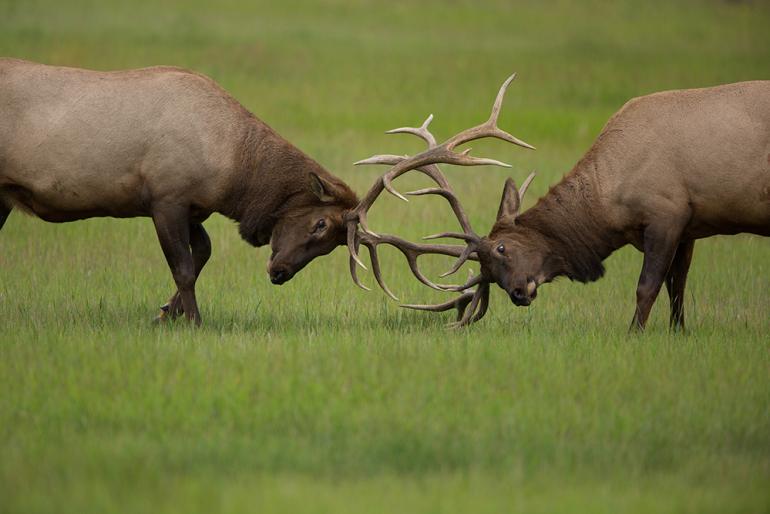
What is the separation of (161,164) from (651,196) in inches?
157

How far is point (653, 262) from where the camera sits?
33.9ft

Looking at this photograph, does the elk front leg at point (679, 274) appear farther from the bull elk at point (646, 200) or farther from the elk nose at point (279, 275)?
the elk nose at point (279, 275)

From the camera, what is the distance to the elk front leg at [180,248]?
10375mm

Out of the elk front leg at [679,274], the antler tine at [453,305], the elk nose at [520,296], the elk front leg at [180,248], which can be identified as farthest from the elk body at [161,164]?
the elk front leg at [679,274]

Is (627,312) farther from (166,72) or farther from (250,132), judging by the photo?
(166,72)

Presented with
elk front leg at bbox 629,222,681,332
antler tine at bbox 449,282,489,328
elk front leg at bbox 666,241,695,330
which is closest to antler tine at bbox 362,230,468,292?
antler tine at bbox 449,282,489,328

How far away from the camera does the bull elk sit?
33.6 feet

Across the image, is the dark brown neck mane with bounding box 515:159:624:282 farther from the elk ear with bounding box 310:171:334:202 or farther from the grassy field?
the elk ear with bounding box 310:171:334:202

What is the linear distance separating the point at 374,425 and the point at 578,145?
52.2 ft

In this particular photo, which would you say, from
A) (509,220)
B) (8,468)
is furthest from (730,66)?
(8,468)

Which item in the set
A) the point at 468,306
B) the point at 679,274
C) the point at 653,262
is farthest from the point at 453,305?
the point at 679,274

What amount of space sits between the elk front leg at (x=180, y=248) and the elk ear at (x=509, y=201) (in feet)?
8.76

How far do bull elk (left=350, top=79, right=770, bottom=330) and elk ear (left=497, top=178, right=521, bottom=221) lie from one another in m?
0.01

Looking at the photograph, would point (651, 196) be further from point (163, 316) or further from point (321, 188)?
point (163, 316)
